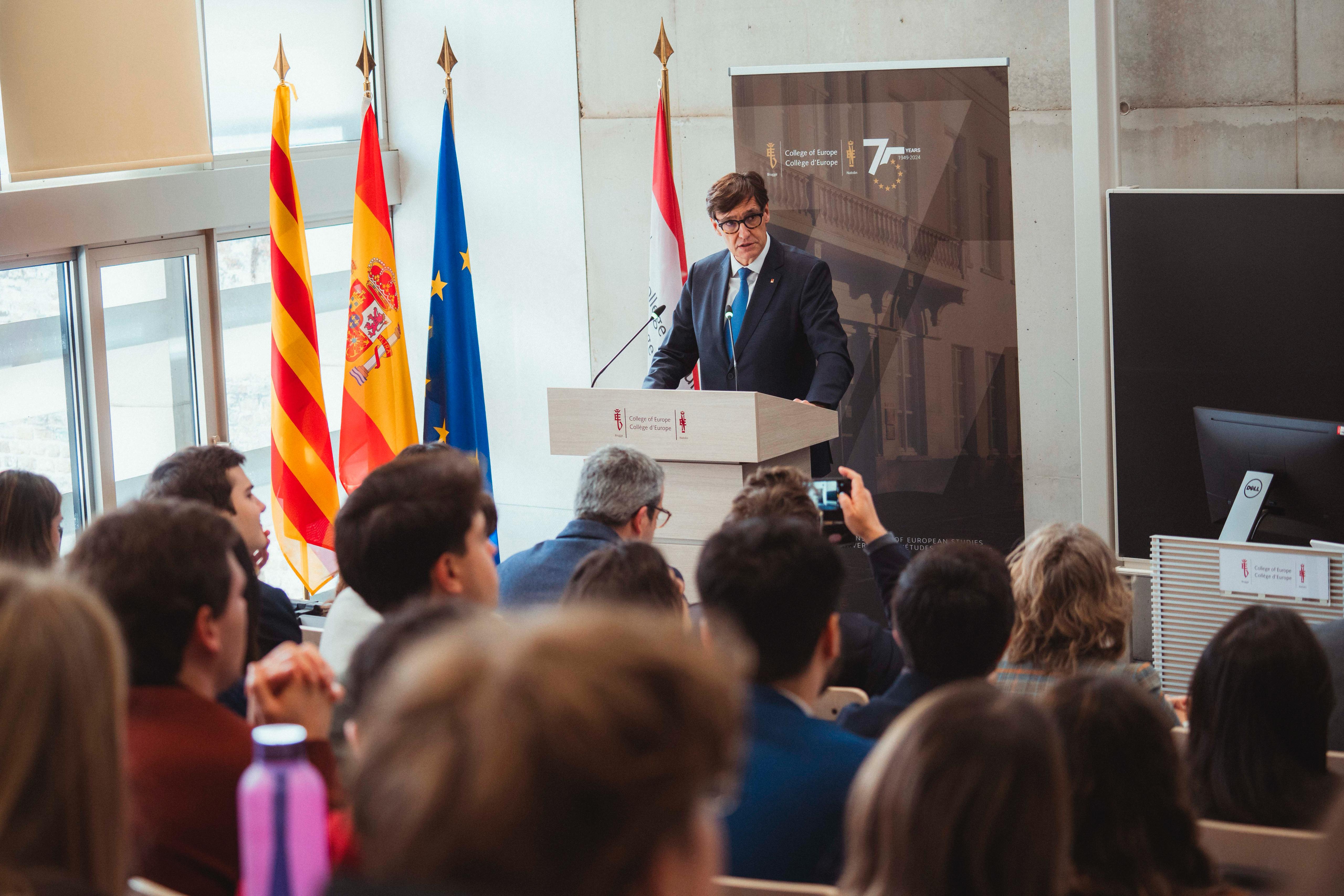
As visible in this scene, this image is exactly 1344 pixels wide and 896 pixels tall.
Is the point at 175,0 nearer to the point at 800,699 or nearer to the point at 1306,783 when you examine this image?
the point at 800,699

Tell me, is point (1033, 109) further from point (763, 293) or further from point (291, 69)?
point (291, 69)

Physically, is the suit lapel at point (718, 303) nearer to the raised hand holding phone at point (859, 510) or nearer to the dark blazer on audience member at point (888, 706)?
the raised hand holding phone at point (859, 510)

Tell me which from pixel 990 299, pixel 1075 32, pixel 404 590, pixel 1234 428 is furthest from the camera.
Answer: pixel 990 299

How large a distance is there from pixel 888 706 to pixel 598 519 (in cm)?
140

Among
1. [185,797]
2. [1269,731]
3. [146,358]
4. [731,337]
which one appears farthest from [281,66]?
[1269,731]

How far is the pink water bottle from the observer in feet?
4.27

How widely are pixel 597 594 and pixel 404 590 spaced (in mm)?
375

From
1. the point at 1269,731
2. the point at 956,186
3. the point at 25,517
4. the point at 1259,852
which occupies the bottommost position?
the point at 1259,852

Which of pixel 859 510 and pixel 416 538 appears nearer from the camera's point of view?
pixel 416 538

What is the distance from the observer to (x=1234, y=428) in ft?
12.5

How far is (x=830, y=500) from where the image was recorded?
3625mm

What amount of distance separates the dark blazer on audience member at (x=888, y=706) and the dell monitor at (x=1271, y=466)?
1.84 meters

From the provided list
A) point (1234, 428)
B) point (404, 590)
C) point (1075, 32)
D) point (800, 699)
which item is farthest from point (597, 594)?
point (1075, 32)

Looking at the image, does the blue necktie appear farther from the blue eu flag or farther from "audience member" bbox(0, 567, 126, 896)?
"audience member" bbox(0, 567, 126, 896)
